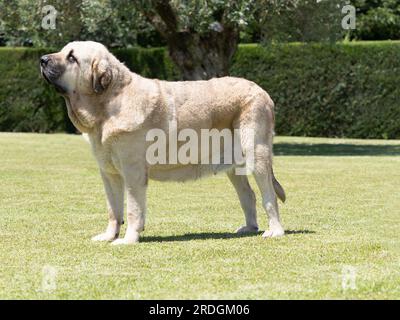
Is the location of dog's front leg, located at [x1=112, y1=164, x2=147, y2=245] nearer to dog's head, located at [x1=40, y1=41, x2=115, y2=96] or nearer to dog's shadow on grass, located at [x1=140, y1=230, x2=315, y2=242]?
dog's shadow on grass, located at [x1=140, y1=230, x2=315, y2=242]

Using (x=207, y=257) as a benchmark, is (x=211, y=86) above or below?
above

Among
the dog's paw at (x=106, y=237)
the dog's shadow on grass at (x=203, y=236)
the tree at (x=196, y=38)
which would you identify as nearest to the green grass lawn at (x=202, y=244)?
the dog's shadow on grass at (x=203, y=236)

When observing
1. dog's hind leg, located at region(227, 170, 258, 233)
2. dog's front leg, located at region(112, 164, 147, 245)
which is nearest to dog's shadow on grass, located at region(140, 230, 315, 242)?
dog's hind leg, located at region(227, 170, 258, 233)

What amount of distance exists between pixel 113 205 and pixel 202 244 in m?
1.05

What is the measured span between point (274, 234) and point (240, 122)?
3.84ft

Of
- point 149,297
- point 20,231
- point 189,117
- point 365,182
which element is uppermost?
point 189,117

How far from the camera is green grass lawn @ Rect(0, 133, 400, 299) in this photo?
23.1 feet

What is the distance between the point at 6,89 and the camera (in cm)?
3238

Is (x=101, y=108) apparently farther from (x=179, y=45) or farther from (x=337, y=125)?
(x=337, y=125)

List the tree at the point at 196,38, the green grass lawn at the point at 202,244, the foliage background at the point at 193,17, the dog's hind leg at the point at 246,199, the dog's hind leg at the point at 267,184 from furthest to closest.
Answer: the tree at the point at 196,38 < the foliage background at the point at 193,17 < the dog's hind leg at the point at 246,199 < the dog's hind leg at the point at 267,184 < the green grass lawn at the point at 202,244

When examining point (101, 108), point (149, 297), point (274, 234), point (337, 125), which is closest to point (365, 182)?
point (274, 234)

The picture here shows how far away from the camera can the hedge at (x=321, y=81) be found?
96.2 feet

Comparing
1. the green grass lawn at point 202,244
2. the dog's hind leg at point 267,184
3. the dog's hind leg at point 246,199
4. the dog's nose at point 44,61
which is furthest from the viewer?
the dog's hind leg at point 246,199

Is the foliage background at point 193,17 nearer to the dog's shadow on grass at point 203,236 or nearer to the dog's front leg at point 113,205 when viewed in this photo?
the dog's shadow on grass at point 203,236
